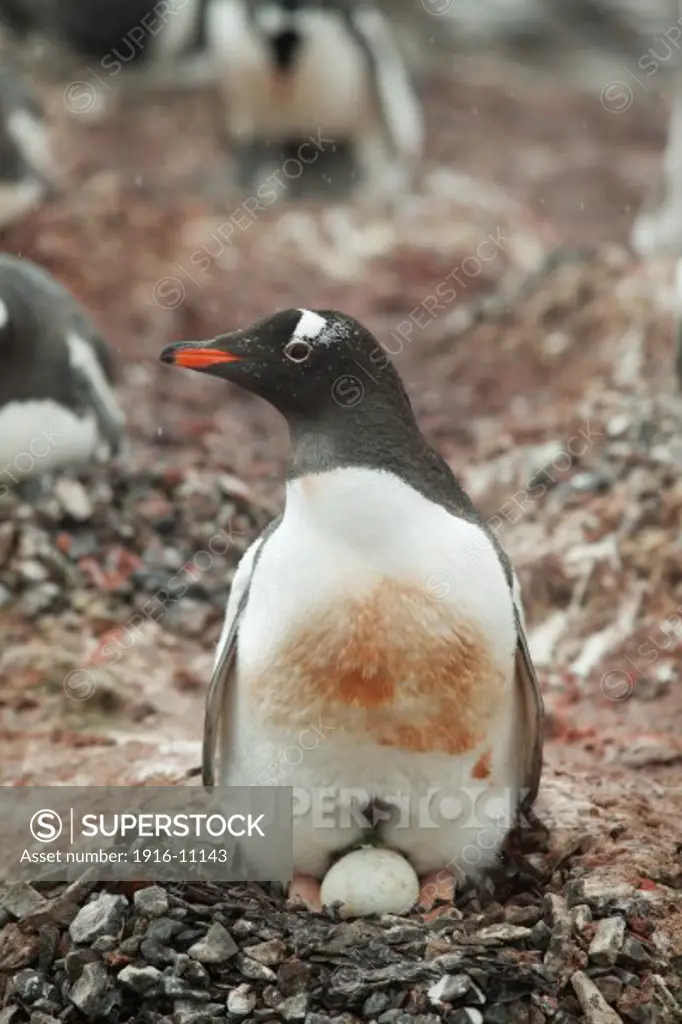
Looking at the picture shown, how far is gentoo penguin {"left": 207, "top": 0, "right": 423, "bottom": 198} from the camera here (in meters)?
7.91

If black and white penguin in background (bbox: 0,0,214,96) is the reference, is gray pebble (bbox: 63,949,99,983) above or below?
below

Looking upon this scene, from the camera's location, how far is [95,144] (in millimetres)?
8539

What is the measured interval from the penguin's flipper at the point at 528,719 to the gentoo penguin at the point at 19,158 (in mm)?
4605

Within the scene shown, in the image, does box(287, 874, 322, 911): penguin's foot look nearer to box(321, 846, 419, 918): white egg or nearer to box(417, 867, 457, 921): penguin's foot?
box(321, 846, 419, 918): white egg

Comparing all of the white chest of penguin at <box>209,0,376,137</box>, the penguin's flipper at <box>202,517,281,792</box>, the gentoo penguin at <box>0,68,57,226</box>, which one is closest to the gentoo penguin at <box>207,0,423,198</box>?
the white chest of penguin at <box>209,0,376,137</box>

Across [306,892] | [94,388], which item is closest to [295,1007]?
[306,892]

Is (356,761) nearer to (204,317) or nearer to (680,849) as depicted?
(680,849)

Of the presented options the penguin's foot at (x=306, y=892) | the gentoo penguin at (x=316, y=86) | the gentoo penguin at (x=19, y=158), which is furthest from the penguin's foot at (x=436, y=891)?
the gentoo penguin at (x=316, y=86)

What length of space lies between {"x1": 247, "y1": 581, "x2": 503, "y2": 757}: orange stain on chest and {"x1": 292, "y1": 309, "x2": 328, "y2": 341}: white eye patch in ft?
1.31

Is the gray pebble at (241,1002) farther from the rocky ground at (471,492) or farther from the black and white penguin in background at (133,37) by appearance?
the black and white penguin in background at (133,37)

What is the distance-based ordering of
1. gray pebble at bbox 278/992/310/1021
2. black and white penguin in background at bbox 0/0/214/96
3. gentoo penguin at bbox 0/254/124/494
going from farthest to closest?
black and white penguin in background at bbox 0/0/214/96 < gentoo penguin at bbox 0/254/124/494 < gray pebble at bbox 278/992/310/1021

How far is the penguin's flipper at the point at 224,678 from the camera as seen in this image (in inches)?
107

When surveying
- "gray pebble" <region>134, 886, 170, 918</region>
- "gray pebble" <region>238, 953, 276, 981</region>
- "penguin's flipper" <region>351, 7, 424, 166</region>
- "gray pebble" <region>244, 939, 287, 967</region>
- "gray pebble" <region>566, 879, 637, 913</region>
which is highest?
"penguin's flipper" <region>351, 7, 424, 166</region>

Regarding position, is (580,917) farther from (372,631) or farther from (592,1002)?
(372,631)
